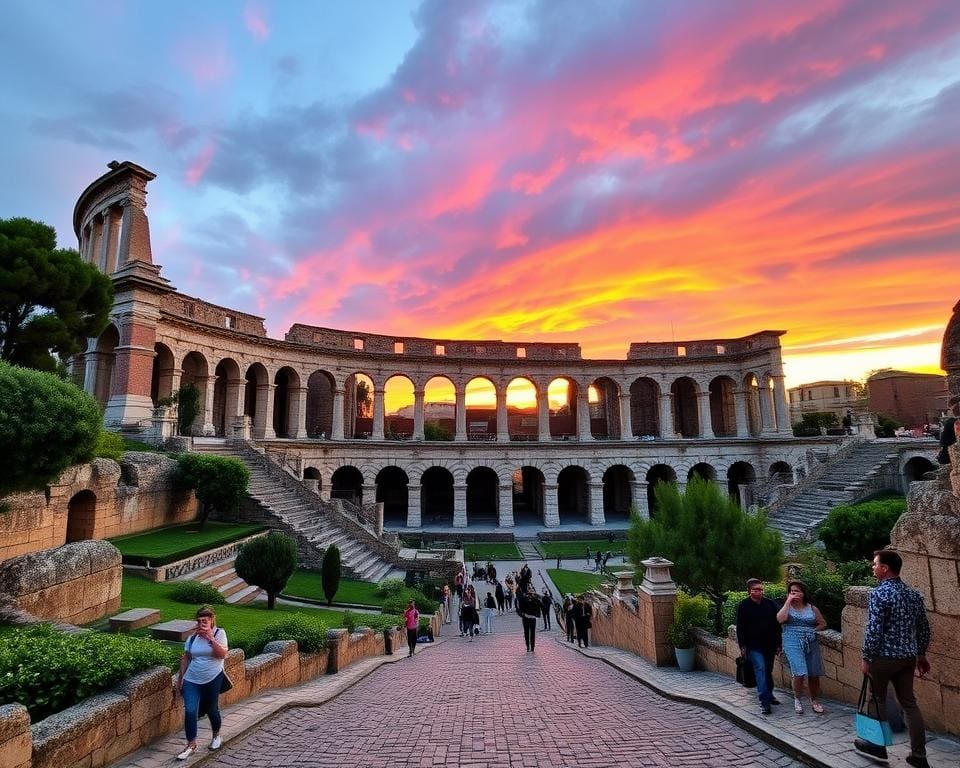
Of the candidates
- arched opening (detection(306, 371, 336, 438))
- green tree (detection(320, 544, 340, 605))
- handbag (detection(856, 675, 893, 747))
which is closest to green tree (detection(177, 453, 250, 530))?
green tree (detection(320, 544, 340, 605))

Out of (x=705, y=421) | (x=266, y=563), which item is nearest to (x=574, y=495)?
(x=705, y=421)

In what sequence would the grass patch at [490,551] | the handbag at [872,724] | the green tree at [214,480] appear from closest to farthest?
the handbag at [872,724] < the green tree at [214,480] < the grass patch at [490,551]

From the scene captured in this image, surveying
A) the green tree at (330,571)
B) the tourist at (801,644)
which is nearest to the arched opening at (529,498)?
the green tree at (330,571)

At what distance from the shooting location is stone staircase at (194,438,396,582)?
20.0 m

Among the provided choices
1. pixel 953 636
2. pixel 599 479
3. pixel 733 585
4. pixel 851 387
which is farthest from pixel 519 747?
pixel 851 387

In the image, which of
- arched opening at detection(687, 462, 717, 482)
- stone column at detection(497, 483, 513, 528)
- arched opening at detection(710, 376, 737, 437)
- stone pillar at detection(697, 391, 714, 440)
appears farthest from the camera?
arched opening at detection(710, 376, 737, 437)

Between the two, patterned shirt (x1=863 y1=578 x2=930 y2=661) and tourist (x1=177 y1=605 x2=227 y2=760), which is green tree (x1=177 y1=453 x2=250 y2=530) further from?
patterned shirt (x1=863 y1=578 x2=930 y2=661)

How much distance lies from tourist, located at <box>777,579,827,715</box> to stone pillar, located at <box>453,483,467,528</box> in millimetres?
29690

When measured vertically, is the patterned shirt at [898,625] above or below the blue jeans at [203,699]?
above

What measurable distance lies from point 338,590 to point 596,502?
22.9m

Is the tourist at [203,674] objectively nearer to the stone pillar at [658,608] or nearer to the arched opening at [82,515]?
the stone pillar at [658,608]

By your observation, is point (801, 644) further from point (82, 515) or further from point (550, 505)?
point (550, 505)

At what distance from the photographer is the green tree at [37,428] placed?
903 cm

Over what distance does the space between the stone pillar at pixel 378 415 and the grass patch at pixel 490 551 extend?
9710mm
